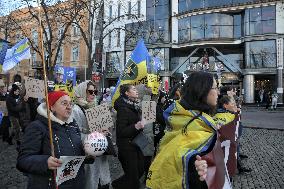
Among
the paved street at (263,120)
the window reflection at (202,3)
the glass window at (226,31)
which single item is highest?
the window reflection at (202,3)

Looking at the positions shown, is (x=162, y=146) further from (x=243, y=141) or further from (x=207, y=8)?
(x=207, y=8)

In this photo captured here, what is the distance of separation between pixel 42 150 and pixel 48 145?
0.07 m

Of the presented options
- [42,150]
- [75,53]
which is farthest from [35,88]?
[75,53]

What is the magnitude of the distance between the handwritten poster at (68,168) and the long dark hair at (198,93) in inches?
39.1

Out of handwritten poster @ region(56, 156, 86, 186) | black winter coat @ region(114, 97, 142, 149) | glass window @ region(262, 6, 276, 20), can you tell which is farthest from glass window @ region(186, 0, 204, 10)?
handwritten poster @ region(56, 156, 86, 186)

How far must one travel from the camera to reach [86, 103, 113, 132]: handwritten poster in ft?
14.4

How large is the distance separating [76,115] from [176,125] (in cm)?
210

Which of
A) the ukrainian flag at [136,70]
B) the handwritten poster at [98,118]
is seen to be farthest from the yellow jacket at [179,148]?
the ukrainian flag at [136,70]

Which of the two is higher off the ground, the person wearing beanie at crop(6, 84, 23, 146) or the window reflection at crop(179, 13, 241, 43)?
the window reflection at crop(179, 13, 241, 43)

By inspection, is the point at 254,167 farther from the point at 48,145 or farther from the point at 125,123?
the point at 48,145

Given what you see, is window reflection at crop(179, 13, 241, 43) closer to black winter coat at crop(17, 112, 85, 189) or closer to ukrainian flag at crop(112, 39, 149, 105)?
ukrainian flag at crop(112, 39, 149, 105)

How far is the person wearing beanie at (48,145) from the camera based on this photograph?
3.08 metres

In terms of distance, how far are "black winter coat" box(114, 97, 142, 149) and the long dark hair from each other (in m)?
2.93

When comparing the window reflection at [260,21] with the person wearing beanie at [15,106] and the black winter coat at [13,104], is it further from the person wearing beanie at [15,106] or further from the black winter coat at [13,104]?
the black winter coat at [13,104]
